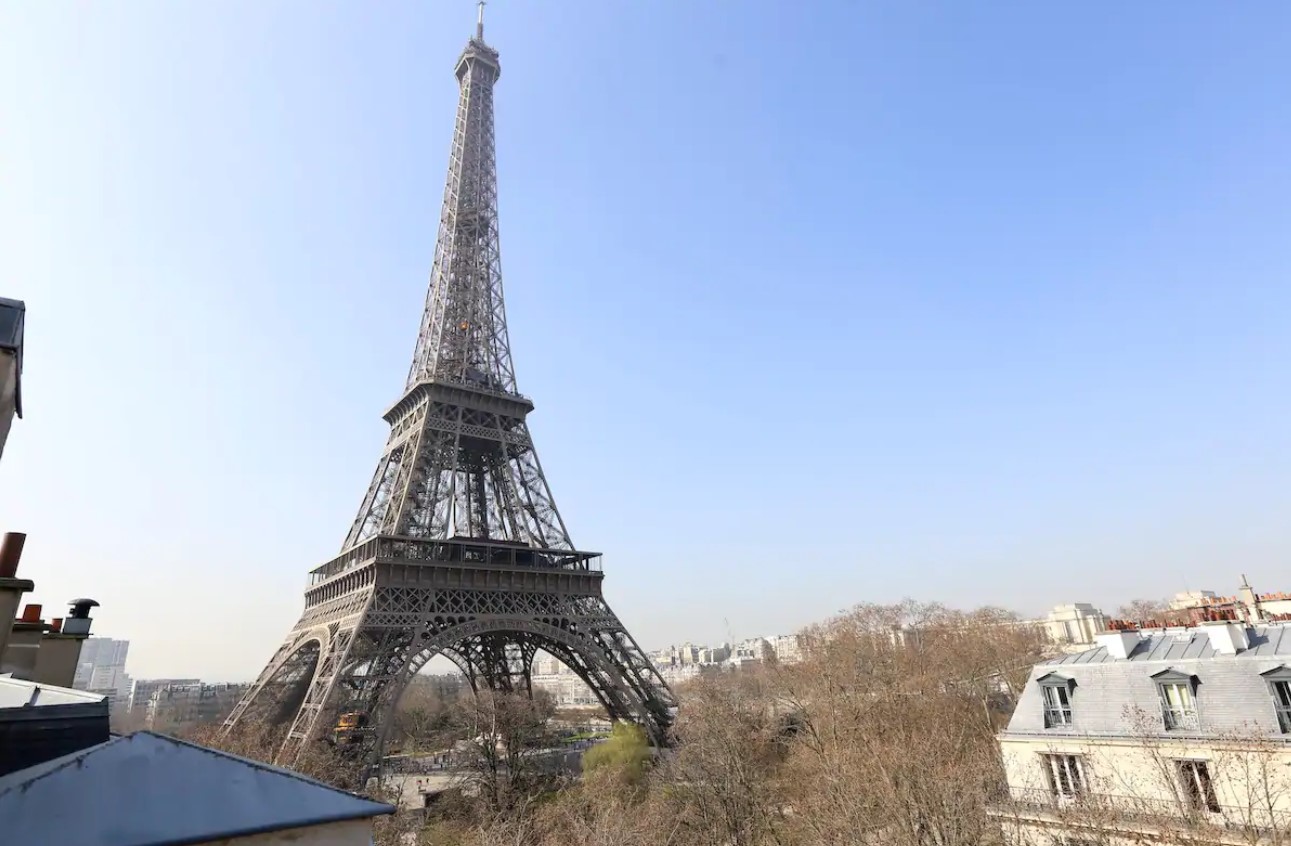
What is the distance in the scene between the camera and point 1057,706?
45.4ft

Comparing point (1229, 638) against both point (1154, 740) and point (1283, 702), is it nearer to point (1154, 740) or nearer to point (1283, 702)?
point (1283, 702)

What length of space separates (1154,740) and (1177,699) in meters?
1.41

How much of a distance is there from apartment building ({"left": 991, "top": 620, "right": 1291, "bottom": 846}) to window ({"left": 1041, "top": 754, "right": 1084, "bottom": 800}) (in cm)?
3

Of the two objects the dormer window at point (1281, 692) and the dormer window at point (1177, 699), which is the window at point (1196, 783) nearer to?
the dormer window at point (1177, 699)

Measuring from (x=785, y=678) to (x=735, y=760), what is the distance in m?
22.1

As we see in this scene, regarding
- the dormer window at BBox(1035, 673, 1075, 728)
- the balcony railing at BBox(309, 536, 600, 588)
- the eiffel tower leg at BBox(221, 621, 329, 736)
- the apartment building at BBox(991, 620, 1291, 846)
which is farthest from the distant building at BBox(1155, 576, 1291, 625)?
the eiffel tower leg at BBox(221, 621, 329, 736)

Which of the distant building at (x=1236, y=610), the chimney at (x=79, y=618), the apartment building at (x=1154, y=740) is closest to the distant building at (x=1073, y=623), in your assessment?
the distant building at (x=1236, y=610)

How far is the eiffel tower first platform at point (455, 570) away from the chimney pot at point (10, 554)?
17239mm

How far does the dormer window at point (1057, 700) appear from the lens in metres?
13.7

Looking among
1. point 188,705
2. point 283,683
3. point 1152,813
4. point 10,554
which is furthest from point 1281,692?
point 188,705

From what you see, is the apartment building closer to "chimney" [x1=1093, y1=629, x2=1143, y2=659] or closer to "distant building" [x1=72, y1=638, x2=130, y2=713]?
"chimney" [x1=1093, y1=629, x2=1143, y2=659]

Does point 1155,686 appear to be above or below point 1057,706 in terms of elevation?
above

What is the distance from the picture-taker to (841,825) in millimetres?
11398

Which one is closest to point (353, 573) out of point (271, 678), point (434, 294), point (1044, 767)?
point (271, 678)
